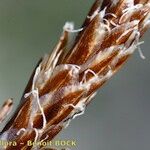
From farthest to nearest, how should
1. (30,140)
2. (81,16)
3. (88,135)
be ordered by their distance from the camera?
(81,16) → (88,135) → (30,140)

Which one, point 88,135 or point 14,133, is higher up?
point 88,135

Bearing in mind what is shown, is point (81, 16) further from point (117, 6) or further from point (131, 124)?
point (117, 6)

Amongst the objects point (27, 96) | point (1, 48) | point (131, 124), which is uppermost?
point (1, 48)

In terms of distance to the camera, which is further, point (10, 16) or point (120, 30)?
point (10, 16)

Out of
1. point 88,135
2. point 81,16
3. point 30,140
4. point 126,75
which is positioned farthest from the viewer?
point 81,16

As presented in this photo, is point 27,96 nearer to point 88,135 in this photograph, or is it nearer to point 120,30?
point 120,30

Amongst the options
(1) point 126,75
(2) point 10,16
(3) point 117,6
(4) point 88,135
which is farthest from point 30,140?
(2) point 10,16
